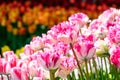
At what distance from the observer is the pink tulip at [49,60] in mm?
1764

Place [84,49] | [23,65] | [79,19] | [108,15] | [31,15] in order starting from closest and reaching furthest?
[84,49], [23,65], [79,19], [108,15], [31,15]

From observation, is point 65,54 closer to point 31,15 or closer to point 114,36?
point 114,36

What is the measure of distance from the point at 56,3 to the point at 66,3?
238mm

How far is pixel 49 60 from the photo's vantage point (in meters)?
1.76

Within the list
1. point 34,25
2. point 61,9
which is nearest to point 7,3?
point 61,9

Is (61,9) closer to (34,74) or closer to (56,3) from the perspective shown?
(56,3)

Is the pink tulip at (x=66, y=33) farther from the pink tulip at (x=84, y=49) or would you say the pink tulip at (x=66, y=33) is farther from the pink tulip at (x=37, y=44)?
the pink tulip at (x=37, y=44)

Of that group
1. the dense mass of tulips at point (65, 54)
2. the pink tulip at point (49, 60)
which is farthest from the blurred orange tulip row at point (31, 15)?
the pink tulip at point (49, 60)

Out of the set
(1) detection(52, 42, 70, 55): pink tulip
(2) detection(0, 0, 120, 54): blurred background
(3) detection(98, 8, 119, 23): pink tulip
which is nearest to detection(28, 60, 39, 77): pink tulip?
(1) detection(52, 42, 70, 55): pink tulip

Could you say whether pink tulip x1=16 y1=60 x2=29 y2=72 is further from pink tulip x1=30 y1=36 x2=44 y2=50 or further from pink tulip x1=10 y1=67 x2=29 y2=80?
pink tulip x1=30 y1=36 x2=44 y2=50

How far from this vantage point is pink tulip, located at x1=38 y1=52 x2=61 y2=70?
176 centimetres

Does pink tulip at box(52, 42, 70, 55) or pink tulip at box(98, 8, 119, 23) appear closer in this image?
pink tulip at box(52, 42, 70, 55)

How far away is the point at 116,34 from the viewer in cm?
188

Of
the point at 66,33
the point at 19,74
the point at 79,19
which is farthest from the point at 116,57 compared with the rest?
the point at 79,19
